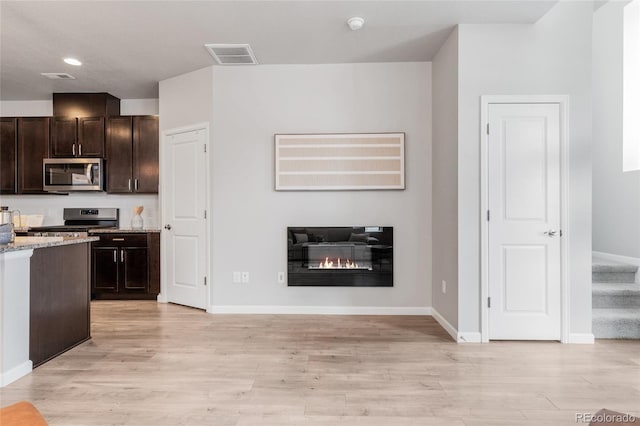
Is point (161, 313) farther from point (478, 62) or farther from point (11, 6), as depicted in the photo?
point (478, 62)

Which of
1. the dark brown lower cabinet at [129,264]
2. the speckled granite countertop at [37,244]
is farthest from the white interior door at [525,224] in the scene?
the dark brown lower cabinet at [129,264]

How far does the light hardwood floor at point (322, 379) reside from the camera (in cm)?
203

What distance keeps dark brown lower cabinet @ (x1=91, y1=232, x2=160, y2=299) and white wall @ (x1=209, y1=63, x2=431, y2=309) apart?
1037mm

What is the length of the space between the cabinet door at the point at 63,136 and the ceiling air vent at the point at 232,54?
2.55 m

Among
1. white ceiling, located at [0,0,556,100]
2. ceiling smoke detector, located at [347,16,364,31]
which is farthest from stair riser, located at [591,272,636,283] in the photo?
ceiling smoke detector, located at [347,16,364,31]

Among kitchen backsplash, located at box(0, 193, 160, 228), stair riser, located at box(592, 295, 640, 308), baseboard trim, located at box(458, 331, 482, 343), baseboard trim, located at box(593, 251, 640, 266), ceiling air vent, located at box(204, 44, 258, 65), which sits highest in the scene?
ceiling air vent, located at box(204, 44, 258, 65)

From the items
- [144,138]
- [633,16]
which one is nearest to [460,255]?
[633,16]

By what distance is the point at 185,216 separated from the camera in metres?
4.40

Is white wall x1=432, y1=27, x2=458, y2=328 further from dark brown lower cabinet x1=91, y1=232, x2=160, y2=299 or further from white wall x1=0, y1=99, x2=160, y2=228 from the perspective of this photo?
white wall x1=0, y1=99, x2=160, y2=228

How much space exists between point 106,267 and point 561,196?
16.8 feet

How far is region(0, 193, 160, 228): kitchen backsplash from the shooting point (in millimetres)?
5258

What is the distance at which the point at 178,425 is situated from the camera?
75.8 inches

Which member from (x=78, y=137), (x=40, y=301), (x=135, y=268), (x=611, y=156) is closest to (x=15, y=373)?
(x=40, y=301)

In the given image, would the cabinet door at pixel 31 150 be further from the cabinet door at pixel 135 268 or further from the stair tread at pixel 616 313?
the stair tread at pixel 616 313
